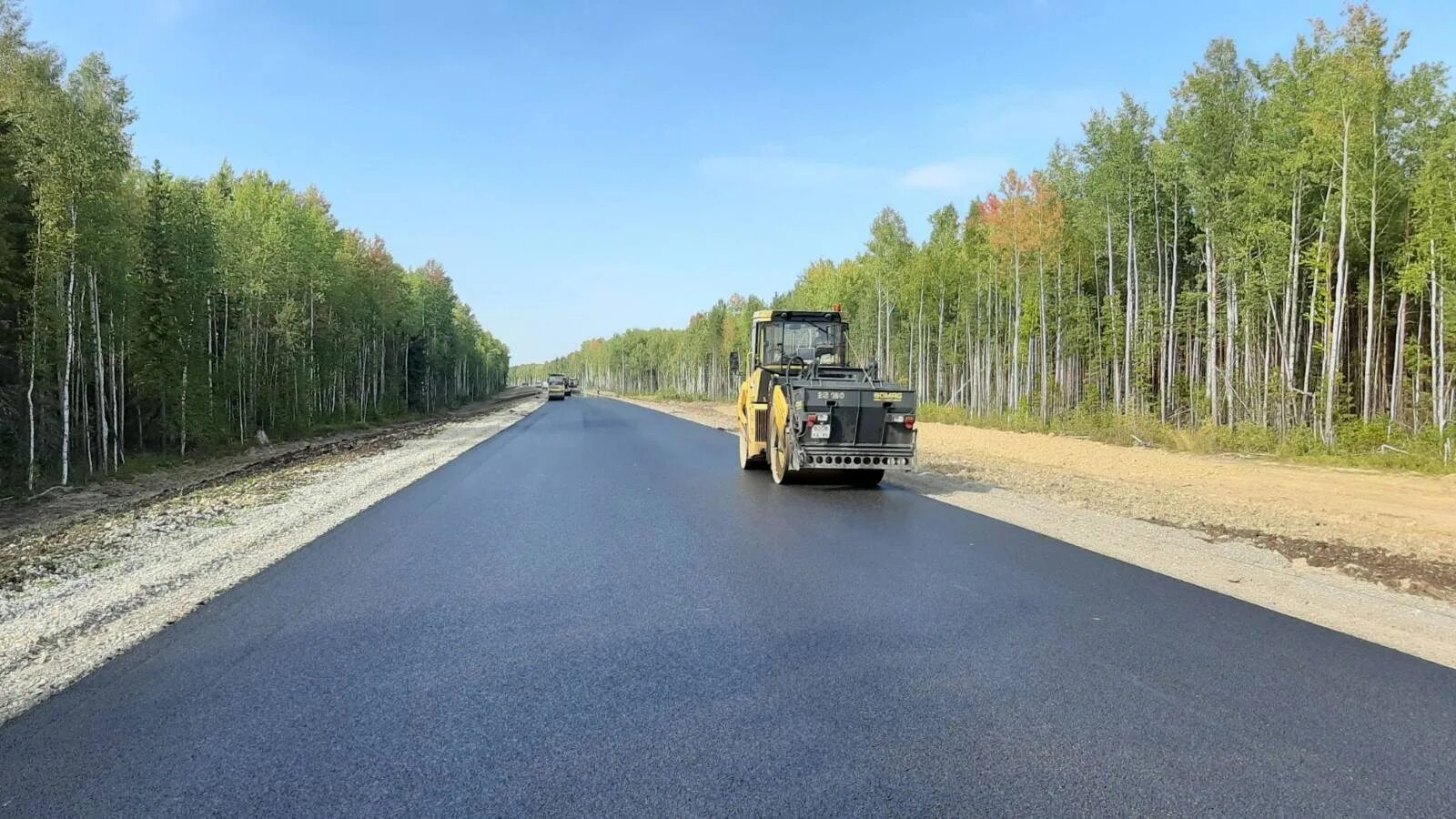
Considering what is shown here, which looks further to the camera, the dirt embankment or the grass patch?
the grass patch

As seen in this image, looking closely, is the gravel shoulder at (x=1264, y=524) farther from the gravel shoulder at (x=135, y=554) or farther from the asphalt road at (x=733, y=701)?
the gravel shoulder at (x=135, y=554)

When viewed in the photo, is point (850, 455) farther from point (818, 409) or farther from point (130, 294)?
point (130, 294)

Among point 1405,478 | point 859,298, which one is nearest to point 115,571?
point 1405,478

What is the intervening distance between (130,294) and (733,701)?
2353 centimetres

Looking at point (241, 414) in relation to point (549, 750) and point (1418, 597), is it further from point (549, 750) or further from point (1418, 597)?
point (1418, 597)

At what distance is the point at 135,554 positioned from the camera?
7.59 metres

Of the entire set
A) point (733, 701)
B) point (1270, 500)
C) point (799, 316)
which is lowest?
point (1270, 500)

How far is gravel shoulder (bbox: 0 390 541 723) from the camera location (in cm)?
468

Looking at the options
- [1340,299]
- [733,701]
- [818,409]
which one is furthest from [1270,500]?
[733,701]

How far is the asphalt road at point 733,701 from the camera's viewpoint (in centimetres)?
291

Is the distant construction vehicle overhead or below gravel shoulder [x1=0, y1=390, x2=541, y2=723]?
overhead

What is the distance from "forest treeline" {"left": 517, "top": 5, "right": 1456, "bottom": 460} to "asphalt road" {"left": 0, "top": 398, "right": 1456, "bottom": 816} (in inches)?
720

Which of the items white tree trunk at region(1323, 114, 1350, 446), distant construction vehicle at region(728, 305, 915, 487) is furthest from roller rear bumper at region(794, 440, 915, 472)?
white tree trunk at region(1323, 114, 1350, 446)

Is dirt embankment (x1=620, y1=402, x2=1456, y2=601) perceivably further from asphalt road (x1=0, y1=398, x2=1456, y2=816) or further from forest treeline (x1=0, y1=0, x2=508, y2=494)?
forest treeline (x1=0, y1=0, x2=508, y2=494)
